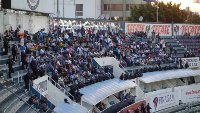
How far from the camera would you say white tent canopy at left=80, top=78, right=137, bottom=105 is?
2844 cm

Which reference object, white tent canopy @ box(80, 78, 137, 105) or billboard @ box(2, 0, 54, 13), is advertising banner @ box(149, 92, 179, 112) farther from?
billboard @ box(2, 0, 54, 13)

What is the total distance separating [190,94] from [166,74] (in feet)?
12.6

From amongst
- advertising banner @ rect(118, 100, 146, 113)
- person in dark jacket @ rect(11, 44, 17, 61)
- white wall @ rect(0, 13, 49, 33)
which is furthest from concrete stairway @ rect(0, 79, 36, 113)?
advertising banner @ rect(118, 100, 146, 113)

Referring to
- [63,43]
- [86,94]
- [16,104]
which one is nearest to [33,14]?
[63,43]

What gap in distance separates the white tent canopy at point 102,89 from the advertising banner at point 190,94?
300 inches

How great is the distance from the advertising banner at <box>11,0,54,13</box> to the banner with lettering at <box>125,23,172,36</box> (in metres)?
13.0

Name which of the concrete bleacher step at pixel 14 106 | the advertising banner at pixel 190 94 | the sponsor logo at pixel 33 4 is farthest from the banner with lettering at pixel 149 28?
the concrete bleacher step at pixel 14 106

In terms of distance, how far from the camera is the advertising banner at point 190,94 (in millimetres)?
41531

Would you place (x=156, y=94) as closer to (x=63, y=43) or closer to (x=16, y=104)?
(x=63, y=43)

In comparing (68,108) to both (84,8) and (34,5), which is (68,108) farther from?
(84,8)

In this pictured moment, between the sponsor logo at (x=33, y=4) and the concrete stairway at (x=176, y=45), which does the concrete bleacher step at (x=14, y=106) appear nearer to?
the sponsor logo at (x=33, y=4)

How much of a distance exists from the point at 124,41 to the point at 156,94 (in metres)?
8.29

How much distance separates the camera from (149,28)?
51062mm

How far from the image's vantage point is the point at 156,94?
3822 cm
